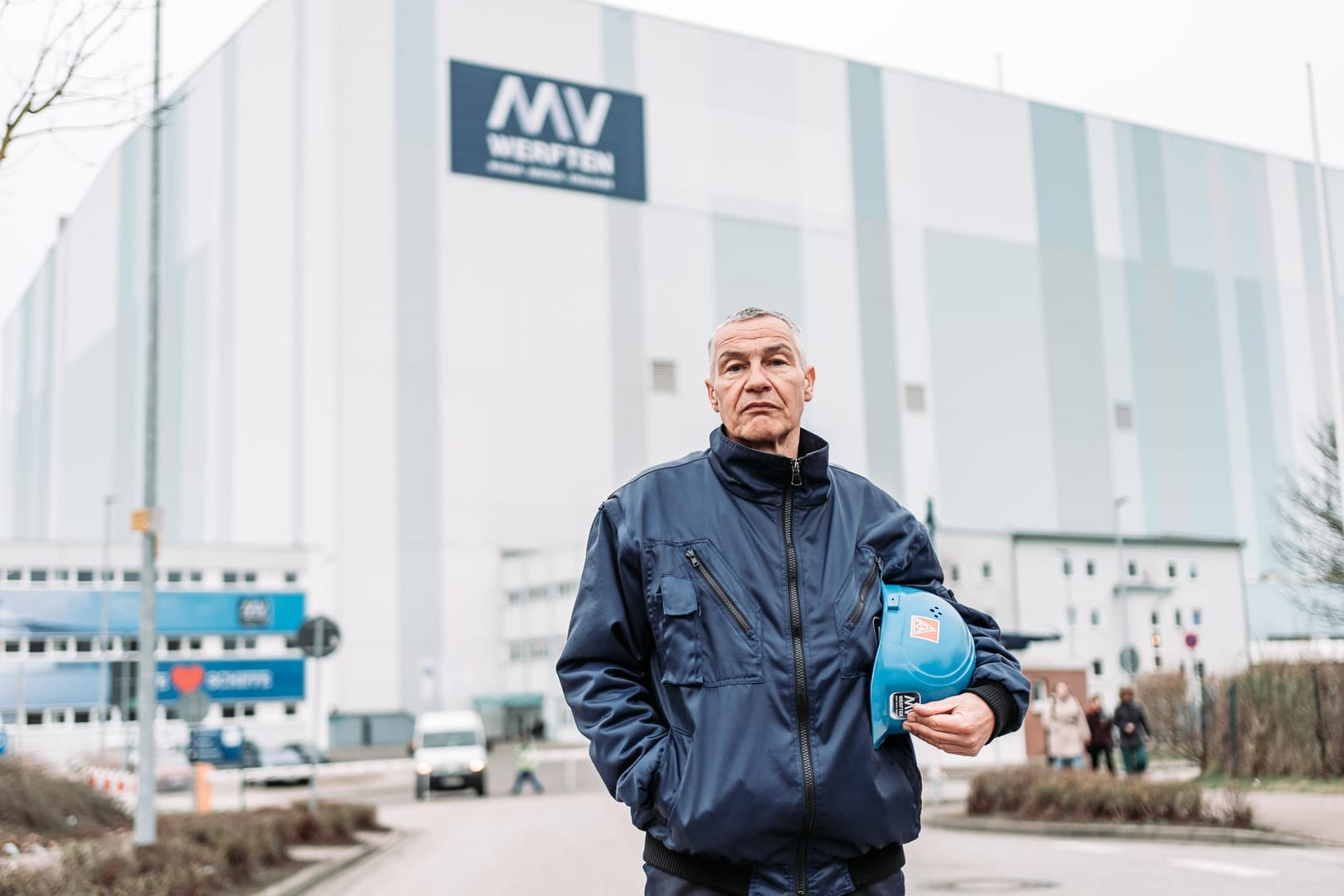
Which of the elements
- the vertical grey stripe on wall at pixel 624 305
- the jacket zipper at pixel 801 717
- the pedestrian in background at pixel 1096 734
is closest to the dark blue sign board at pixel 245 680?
the vertical grey stripe on wall at pixel 624 305

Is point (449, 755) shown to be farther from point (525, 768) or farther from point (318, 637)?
point (318, 637)

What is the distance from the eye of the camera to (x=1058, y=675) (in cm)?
3653

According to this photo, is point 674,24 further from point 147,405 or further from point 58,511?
point 147,405

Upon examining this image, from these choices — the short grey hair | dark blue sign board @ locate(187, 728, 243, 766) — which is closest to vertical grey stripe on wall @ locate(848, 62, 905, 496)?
dark blue sign board @ locate(187, 728, 243, 766)

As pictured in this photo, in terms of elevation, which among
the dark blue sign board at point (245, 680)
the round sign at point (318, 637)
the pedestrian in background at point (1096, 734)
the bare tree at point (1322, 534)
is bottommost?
the pedestrian in background at point (1096, 734)

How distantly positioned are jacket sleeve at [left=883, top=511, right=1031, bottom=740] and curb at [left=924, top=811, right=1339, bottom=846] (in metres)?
10.9

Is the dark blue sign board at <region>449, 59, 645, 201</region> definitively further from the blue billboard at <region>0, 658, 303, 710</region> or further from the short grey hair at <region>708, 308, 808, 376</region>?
the short grey hair at <region>708, 308, 808, 376</region>

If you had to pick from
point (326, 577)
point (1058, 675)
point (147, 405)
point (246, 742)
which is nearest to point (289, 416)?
point (326, 577)

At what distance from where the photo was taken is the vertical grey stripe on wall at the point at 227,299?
6438 cm

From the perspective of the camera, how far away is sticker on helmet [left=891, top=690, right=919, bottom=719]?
2.85 m

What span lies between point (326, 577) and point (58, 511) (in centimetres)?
3707

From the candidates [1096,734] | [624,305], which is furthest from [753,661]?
[624,305]

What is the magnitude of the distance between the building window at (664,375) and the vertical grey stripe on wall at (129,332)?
27.5 metres

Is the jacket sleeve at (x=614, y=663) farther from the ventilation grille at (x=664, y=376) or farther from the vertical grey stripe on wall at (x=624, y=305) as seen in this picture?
the ventilation grille at (x=664, y=376)
